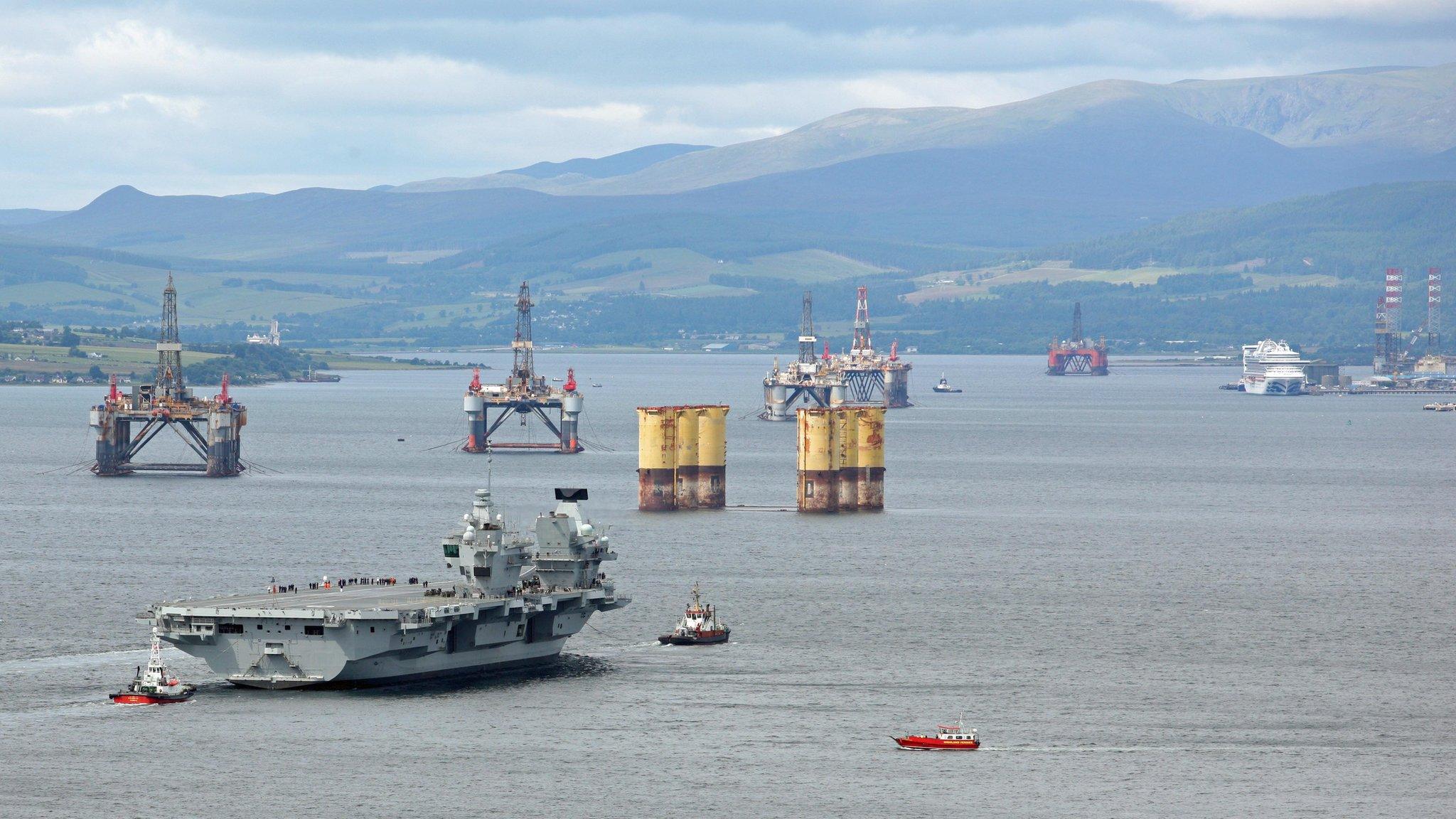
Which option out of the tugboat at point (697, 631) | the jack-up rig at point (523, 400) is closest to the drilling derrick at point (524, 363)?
the jack-up rig at point (523, 400)

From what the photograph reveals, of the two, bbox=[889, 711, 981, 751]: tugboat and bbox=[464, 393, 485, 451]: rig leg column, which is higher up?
bbox=[464, 393, 485, 451]: rig leg column

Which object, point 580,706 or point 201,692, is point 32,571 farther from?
point 580,706

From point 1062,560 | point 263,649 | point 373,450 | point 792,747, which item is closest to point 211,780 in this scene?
point 263,649

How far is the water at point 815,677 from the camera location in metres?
58.9

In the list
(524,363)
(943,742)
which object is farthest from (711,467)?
(943,742)

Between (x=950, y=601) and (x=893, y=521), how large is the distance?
3149 centimetres

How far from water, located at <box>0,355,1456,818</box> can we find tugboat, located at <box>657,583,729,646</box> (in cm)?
80

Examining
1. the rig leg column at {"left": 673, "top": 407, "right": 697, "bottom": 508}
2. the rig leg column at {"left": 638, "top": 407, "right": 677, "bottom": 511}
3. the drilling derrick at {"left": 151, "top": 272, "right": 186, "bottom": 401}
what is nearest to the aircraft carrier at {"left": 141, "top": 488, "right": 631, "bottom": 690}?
the rig leg column at {"left": 638, "top": 407, "right": 677, "bottom": 511}

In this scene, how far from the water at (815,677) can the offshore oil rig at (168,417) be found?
13044 mm

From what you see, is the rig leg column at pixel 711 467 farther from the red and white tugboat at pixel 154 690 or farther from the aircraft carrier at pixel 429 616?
the red and white tugboat at pixel 154 690

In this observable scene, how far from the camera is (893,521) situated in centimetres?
12412

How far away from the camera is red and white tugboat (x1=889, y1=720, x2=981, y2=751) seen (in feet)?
208

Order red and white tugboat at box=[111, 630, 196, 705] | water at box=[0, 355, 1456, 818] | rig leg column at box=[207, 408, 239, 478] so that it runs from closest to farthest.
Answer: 1. water at box=[0, 355, 1456, 818]
2. red and white tugboat at box=[111, 630, 196, 705]
3. rig leg column at box=[207, 408, 239, 478]

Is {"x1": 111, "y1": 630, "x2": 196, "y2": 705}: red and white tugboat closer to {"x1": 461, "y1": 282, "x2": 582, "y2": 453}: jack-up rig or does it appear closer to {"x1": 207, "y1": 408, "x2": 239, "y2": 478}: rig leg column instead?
{"x1": 207, "y1": 408, "x2": 239, "y2": 478}: rig leg column
